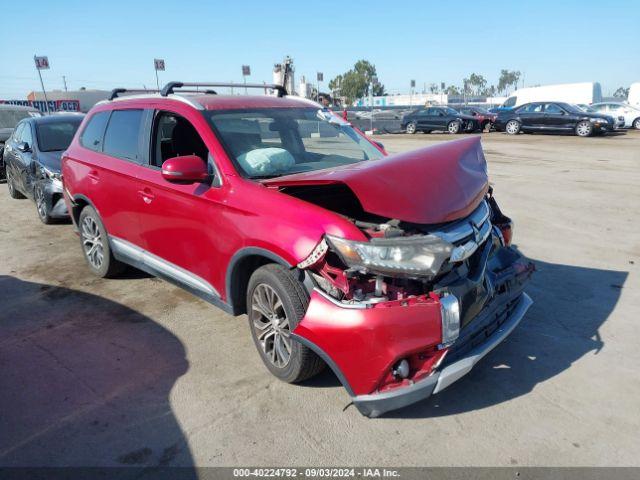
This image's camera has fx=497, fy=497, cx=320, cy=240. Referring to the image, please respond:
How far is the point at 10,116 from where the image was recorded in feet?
47.5

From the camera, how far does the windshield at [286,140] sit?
12.2 feet

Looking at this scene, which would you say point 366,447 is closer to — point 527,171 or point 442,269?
point 442,269

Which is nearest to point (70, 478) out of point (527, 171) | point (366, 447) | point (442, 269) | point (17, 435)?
point (17, 435)

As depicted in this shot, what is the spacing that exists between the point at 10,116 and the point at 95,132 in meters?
11.6

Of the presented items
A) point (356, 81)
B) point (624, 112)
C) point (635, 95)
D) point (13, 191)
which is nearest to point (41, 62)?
point (13, 191)

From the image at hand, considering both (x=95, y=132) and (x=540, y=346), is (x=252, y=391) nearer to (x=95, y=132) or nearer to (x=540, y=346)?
(x=540, y=346)

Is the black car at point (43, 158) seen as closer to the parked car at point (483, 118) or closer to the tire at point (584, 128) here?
the tire at point (584, 128)

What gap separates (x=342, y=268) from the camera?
9.32 feet

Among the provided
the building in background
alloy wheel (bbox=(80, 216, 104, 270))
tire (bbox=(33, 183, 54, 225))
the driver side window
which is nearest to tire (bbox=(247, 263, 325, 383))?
the driver side window

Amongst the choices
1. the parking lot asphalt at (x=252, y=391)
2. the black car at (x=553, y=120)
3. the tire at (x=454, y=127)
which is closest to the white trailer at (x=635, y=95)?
the black car at (x=553, y=120)

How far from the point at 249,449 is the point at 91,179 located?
11.5 feet

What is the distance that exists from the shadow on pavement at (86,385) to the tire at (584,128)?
22403 mm

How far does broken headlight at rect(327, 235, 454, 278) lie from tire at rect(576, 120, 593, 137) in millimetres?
22423

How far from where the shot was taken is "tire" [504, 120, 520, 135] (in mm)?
24380
